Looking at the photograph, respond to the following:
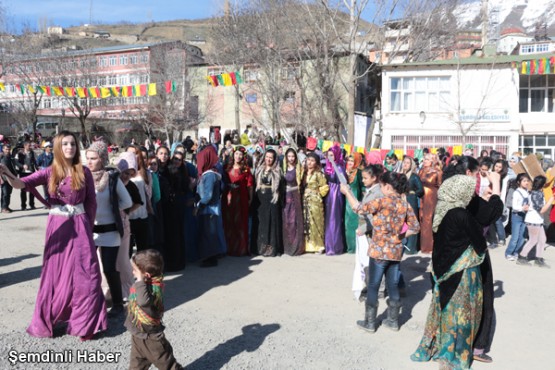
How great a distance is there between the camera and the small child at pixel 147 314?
3385 mm

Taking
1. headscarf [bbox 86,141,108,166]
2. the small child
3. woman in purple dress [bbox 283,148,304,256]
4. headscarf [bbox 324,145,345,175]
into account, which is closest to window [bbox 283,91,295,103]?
headscarf [bbox 324,145,345,175]

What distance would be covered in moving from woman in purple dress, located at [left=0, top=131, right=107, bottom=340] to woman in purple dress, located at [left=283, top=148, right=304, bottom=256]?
4.00 metres

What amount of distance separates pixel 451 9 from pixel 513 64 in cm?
523

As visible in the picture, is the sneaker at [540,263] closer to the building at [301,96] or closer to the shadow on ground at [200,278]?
the shadow on ground at [200,278]

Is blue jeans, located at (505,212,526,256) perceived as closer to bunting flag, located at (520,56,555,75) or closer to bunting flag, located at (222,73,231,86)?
bunting flag, located at (222,73,231,86)

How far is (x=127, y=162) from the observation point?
5520mm

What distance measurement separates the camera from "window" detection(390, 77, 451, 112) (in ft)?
88.6

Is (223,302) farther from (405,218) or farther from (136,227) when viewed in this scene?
(405,218)

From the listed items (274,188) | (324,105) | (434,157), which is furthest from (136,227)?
(324,105)

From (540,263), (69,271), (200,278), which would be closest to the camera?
(69,271)

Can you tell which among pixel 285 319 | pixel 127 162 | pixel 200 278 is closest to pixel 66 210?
pixel 127 162

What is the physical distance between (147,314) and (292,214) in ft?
15.4

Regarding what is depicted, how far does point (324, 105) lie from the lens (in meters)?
29.2

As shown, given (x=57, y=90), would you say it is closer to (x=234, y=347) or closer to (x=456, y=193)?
(x=234, y=347)
